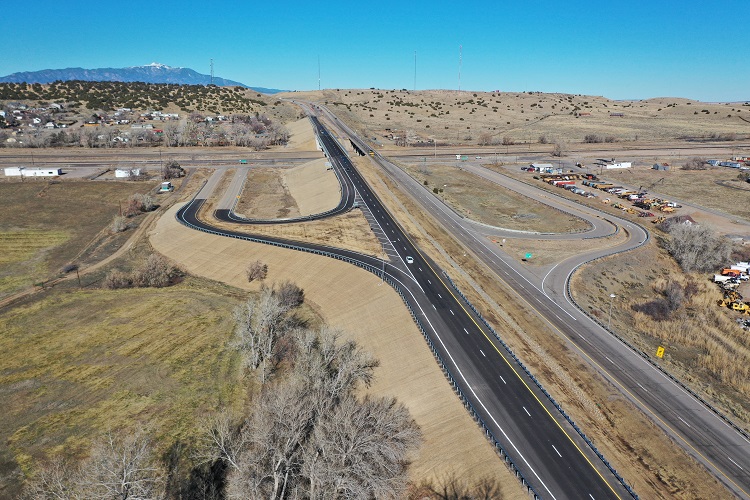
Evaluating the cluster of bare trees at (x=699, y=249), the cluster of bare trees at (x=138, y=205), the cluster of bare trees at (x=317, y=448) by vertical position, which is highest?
the cluster of bare trees at (x=138, y=205)

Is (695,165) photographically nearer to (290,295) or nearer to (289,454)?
(290,295)

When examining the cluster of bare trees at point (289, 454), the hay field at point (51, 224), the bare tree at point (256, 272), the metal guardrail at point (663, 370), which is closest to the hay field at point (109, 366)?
the cluster of bare trees at point (289, 454)

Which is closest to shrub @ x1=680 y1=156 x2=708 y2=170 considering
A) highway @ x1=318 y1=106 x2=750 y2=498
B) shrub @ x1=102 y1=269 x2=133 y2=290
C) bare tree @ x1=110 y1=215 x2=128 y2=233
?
highway @ x1=318 y1=106 x2=750 y2=498

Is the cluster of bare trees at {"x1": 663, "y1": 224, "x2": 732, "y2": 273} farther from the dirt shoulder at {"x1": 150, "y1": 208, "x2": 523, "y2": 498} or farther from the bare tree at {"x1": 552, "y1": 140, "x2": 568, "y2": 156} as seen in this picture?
the bare tree at {"x1": 552, "y1": 140, "x2": 568, "y2": 156}

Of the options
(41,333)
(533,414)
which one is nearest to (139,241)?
(41,333)

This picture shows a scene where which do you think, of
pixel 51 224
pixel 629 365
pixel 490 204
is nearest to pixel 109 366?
pixel 629 365

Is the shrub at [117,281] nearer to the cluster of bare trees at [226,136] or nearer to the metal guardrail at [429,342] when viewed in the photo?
the metal guardrail at [429,342]
